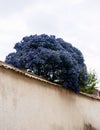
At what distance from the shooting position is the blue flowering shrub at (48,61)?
13.8m

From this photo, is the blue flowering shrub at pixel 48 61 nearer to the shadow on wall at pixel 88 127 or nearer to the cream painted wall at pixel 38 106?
the cream painted wall at pixel 38 106

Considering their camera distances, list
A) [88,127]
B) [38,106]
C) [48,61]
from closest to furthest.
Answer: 1. [38,106]
2. [48,61]
3. [88,127]

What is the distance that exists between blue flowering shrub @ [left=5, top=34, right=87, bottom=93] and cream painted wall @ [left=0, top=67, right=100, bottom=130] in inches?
23.5

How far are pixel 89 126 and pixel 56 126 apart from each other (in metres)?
3.52

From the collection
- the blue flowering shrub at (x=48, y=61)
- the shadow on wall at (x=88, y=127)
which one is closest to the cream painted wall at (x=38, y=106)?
the shadow on wall at (x=88, y=127)

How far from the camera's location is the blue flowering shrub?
13.8 metres

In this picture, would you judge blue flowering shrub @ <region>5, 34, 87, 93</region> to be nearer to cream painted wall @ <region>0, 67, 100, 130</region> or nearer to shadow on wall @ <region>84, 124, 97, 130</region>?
cream painted wall @ <region>0, 67, 100, 130</region>

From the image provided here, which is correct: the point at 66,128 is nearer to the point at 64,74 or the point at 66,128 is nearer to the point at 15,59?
the point at 64,74

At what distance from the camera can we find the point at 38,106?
11.5 metres

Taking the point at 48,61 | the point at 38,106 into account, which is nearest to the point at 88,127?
the point at 48,61

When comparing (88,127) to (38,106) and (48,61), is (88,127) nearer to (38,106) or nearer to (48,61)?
(48,61)

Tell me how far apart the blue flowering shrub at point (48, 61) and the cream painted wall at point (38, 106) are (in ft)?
1.96

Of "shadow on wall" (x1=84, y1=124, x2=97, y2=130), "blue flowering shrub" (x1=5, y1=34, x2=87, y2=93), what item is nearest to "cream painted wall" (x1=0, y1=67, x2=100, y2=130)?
"shadow on wall" (x1=84, y1=124, x2=97, y2=130)

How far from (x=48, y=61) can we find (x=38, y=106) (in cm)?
265
